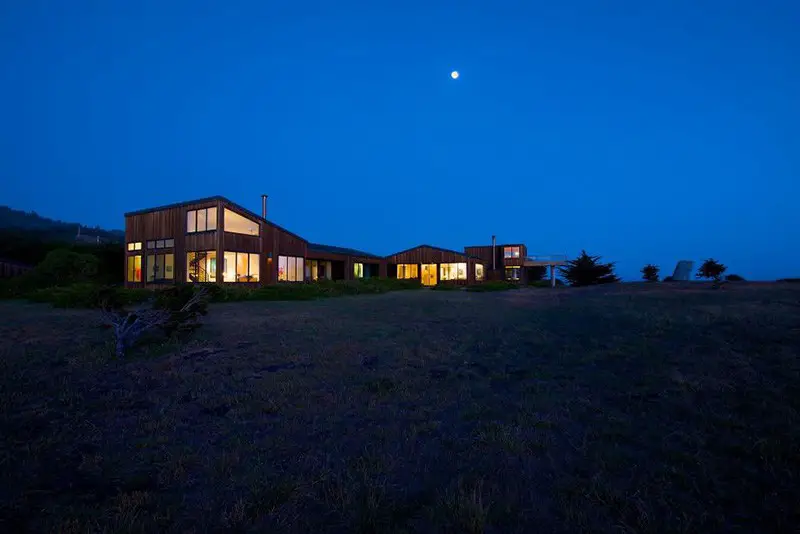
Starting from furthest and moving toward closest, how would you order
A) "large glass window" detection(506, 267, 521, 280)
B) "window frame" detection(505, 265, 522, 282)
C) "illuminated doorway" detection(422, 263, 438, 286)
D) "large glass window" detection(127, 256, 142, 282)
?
"large glass window" detection(506, 267, 521, 280), "window frame" detection(505, 265, 522, 282), "illuminated doorway" detection(422, 263, 438, 286), "large glass window" detection(127, 256, 142, 282)

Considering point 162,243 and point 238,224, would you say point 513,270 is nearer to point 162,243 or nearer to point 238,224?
point 238,224

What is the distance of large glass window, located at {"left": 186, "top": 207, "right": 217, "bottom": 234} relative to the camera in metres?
23.4

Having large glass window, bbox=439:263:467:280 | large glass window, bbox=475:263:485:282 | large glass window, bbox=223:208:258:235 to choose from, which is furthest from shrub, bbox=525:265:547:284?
large glass window, bbox=223:208:258:235

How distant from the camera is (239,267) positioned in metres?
24.3

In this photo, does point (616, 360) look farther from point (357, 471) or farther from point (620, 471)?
point (357, 471)

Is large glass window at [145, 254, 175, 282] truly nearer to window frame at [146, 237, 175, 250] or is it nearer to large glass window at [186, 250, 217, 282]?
window frame at [146, 237, 175, 250]

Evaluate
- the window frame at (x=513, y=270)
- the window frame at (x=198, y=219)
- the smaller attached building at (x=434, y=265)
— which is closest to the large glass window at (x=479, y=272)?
the smaller attached building at (x=434, y=265)

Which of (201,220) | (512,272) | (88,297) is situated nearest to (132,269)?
(201,220)

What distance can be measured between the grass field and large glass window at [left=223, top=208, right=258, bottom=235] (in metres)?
16.8

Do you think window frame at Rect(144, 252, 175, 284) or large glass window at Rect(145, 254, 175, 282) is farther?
large glass window at Rect(145, 254, 175, 282)

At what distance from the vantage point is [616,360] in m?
6.05

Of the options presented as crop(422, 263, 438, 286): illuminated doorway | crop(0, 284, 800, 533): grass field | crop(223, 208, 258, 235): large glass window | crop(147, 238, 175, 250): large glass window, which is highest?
crop(223, 208, 258, 235): large glass window

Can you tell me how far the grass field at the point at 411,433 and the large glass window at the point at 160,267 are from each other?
18516 mm

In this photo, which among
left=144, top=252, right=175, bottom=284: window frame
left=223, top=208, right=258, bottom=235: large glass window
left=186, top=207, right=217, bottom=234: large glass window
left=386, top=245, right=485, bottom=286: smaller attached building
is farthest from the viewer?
left=386, top=245, right=485, bottom=286: smaller attached building
